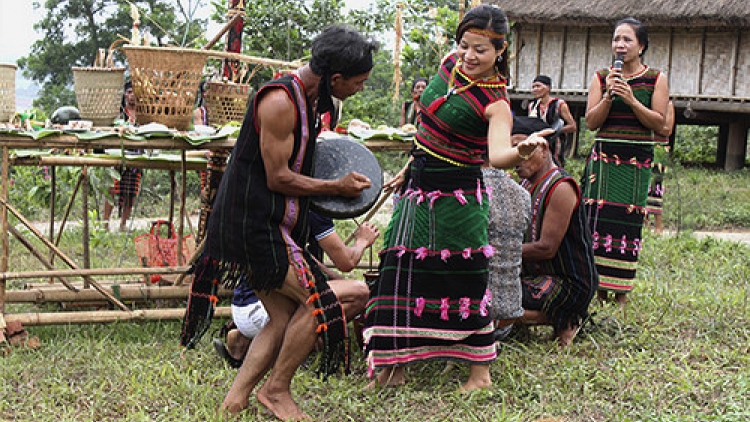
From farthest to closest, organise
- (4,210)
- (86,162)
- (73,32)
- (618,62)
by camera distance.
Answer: (73,32), (618,62), (86,162), (4,210)

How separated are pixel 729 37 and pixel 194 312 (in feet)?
44.9

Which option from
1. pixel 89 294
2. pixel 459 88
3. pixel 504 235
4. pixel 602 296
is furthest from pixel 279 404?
pixel 602 296

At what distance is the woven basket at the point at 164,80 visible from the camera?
463 centimetres

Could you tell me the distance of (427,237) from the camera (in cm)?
393

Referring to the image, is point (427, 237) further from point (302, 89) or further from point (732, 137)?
point (732, 137)

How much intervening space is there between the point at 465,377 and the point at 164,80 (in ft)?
7.62

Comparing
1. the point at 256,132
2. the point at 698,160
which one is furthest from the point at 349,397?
the point at 698,160

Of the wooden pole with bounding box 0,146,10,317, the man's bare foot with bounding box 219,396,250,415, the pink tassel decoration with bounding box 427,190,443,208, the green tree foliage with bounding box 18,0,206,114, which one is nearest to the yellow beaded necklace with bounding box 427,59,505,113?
the pink tassel decoration with bounding box 427,190,443,208

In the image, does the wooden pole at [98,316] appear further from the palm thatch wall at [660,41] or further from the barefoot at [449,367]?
the palm thatch wall at [660,41]

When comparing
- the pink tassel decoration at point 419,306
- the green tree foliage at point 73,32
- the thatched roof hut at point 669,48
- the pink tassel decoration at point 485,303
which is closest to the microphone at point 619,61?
the pink tassel decoration at point 485,303

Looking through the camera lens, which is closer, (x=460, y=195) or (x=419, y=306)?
(x=460, y=195)

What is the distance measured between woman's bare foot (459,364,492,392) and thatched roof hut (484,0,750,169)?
38.5 feet

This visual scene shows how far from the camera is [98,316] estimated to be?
4.68 meters

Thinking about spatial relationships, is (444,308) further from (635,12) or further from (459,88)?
(635,12)
